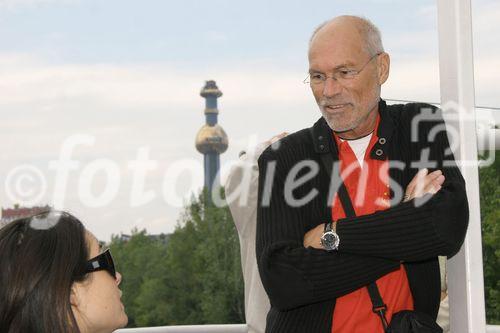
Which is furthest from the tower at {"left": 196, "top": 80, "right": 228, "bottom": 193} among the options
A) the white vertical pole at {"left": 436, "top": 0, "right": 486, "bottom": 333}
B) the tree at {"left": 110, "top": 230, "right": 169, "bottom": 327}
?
the white vertical pole at {"left": 436, "top": 0, "right": 486, "bottom": 333}

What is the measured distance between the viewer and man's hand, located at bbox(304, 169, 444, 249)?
1780mm

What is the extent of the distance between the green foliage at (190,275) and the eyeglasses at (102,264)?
1675 inches

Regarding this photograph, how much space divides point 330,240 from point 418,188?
23cm

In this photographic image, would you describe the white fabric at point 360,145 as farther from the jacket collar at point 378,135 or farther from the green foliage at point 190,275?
the green foliage at point 190,275

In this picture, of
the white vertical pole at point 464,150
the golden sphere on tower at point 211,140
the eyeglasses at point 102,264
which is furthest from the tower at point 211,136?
the eyeglasses at point 102,264

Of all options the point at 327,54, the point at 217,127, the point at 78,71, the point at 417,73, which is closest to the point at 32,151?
the point at 78,71

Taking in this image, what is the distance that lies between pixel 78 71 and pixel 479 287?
73469 millimetres

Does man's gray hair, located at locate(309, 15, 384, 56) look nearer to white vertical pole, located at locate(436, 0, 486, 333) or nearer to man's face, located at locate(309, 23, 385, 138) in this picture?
man's face, located at locate(309, 23, 385, 138)

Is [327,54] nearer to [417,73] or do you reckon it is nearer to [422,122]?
[422,122]

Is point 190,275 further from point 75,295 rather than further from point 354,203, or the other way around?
point 75,295

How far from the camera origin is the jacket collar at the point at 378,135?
6.17 feet

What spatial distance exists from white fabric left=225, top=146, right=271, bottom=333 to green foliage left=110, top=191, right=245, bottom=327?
41.7 meters

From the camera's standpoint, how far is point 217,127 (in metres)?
79.2

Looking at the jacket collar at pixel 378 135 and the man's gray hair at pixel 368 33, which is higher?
the man's gray hair at pixel 368 33
